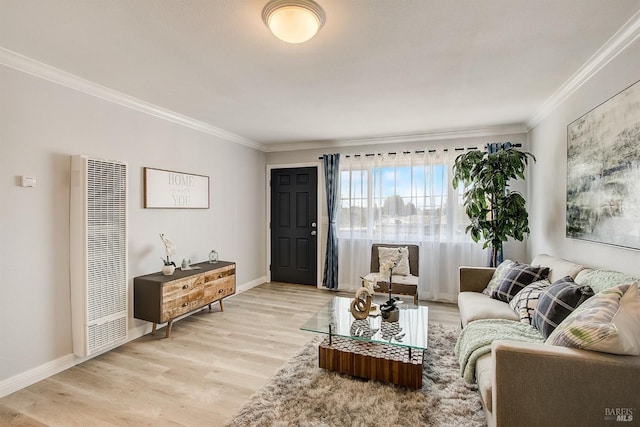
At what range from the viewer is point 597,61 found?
89.4 inches

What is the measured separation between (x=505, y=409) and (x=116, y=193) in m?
3.27

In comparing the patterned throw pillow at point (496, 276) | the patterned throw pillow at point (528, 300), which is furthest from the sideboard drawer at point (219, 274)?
the patterned throw pillow at point (528, 300)

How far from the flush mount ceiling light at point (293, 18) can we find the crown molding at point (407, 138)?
3077 mm

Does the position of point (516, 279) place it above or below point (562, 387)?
above

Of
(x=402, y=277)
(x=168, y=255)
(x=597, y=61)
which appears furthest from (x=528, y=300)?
(x=168, y=255)

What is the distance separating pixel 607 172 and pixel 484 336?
1.49 meters

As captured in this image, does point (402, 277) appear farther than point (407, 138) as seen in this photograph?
No

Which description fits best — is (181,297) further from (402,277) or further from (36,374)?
(402,277)

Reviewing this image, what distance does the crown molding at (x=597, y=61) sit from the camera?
188 centimetres

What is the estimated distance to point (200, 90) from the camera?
2.88 m

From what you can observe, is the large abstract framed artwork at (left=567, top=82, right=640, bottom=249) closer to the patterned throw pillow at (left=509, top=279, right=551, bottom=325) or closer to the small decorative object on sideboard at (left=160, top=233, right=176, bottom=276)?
the patterned throw pillow at (left=509, top=279, right=551, bottom=325)

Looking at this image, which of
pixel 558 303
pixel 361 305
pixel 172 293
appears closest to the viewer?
pixel 558 303

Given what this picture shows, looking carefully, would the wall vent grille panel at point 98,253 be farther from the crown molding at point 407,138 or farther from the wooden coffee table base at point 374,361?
the crown molding at point 407,138
